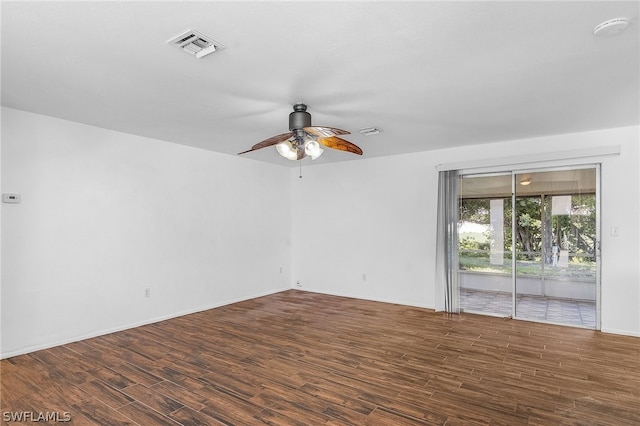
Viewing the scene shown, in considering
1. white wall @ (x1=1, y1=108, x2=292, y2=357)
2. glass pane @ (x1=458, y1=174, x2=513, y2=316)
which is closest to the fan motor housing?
white wall @ (x1=1, y1=108, x2=292, y2=357)

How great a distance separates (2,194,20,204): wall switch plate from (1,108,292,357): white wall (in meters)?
0.05

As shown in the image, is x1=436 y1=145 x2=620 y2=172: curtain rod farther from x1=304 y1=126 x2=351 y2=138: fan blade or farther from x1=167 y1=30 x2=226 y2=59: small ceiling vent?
x1=167 y1=30 x2=226 y2=59: small ceiling vent

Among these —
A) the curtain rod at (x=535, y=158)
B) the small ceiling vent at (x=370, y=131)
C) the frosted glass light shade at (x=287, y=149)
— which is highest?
the small ceiling vent at (x=370, y=131)

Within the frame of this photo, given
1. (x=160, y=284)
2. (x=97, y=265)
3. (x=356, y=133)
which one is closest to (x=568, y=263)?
(x=356, y=133)

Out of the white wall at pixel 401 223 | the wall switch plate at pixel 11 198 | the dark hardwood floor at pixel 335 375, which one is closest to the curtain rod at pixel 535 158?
the white wall at pixel 401 223

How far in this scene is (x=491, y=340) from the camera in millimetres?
3998

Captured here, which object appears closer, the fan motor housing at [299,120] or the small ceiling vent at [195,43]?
the small ceiling vent at [195,43]

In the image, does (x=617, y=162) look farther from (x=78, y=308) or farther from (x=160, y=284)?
(x=78, y=308)

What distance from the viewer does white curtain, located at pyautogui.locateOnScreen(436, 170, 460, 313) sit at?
5246 millimetres

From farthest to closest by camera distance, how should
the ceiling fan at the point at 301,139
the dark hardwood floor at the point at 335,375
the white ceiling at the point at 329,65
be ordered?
1. the ceiling fan at the point at 301,139
2. the dark hardwood floor at the point at 335,375
3. the white ceiling at the point at 329,65

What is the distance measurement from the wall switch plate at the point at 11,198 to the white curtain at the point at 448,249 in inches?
211

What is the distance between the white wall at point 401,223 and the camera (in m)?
4.23

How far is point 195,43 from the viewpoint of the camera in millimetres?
2242

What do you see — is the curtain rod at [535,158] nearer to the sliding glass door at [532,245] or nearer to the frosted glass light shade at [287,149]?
the sliding glass door at [532,245]
